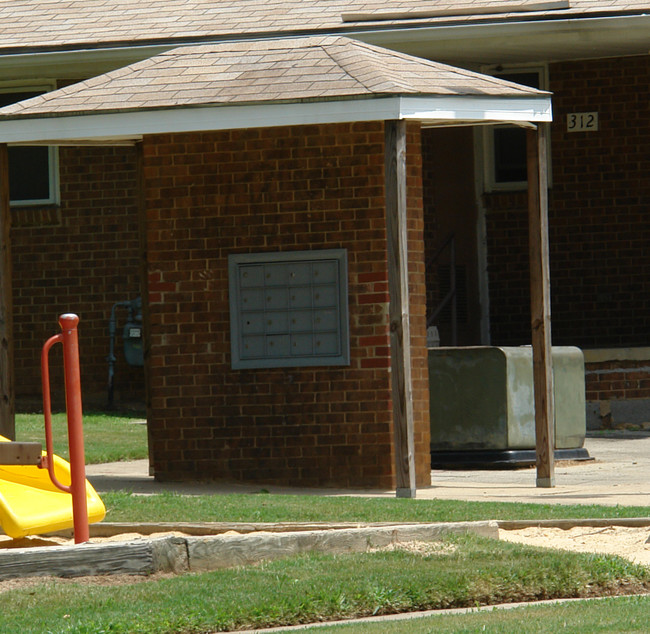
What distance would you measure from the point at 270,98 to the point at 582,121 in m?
7.09

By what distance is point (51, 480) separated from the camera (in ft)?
24.8

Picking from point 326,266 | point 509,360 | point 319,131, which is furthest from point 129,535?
point 509,360

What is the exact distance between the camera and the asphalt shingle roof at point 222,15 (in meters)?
14.7

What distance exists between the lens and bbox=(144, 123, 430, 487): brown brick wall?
34.9 ft

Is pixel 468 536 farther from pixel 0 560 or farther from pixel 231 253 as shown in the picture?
pixel 231 253

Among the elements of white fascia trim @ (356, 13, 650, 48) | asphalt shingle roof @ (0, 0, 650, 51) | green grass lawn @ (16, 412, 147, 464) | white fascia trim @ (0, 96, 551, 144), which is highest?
asphalt shingle roof @ (0, 0, 650, 51)

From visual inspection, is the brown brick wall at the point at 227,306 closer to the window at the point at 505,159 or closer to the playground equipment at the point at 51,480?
the playground equipment at the point at 51,480

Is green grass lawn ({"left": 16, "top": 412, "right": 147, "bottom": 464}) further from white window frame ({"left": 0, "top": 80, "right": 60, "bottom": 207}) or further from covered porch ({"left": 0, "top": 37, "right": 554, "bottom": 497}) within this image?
white window frame ({"left": 0, "top": 80, "right": 60, "bottom": 207})

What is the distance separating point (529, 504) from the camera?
350 inches

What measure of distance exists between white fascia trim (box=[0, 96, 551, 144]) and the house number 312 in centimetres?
591

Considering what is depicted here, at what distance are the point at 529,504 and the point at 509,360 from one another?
129 inches

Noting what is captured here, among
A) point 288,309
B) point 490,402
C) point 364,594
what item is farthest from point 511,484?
point 364,594

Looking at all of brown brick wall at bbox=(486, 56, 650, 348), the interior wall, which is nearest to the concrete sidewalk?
brown brick wall at bbox=(486, 56, 650, 348)

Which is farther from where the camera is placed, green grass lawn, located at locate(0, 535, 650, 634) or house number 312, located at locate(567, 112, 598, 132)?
house number 312, located at locate(567, 112, 598, 132)
